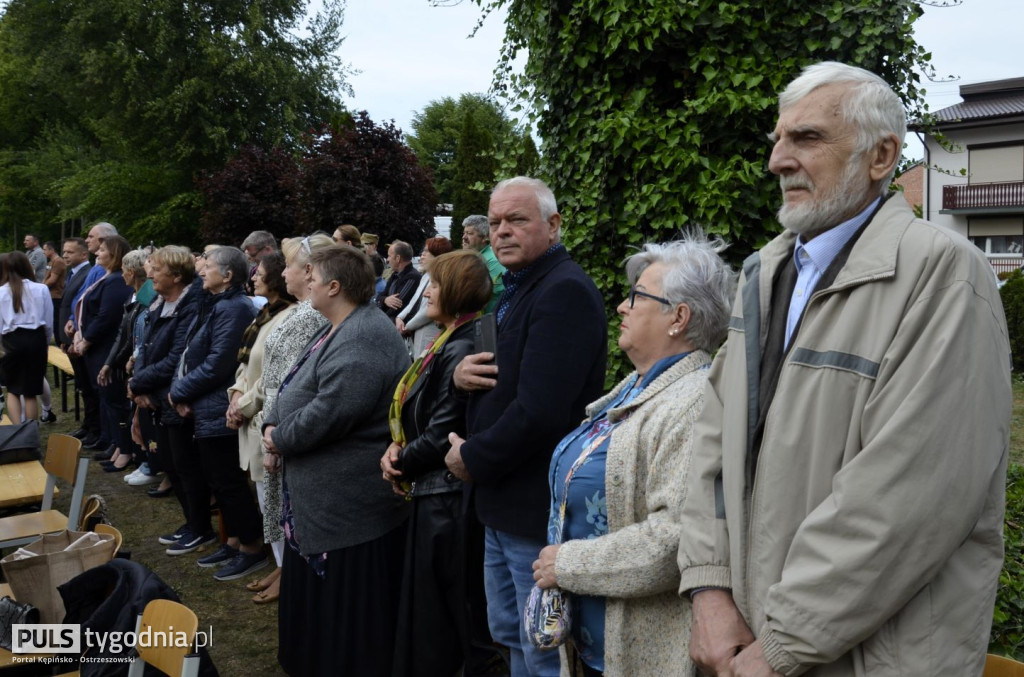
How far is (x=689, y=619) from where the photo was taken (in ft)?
7.30

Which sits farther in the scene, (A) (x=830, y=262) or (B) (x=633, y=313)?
(B) (x=633, y=313)

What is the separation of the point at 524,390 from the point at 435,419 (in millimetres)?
788

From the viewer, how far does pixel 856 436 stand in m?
1.59

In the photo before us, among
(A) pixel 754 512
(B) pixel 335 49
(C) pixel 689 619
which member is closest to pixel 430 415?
(C) pixel 689 619

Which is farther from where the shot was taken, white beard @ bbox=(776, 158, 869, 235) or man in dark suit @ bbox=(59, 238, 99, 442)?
man in dark suit @ bbox=(59, 238, 99, 442)

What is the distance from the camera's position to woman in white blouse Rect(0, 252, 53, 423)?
893 cm

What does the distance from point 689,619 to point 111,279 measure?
790cm

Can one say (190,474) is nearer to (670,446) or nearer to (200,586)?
(200,586)

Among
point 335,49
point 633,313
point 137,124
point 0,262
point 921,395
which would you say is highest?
point 335,49

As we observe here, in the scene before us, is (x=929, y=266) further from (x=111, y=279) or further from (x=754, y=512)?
(x=111, y=279)

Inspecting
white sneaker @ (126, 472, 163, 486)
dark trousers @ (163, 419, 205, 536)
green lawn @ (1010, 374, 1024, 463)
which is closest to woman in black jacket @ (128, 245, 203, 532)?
dark trousers @ (163, 419, 205, 536)

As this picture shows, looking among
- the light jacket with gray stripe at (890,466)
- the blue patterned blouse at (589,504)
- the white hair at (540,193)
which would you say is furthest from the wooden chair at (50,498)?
the light jacket with gray stripe at (890,466)

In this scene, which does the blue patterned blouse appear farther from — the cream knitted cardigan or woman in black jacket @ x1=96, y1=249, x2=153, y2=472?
woman in black jacket @ x1=96, y1=249, x2=153, y2=472

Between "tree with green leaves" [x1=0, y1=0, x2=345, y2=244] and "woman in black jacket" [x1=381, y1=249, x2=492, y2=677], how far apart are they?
2352 cm
